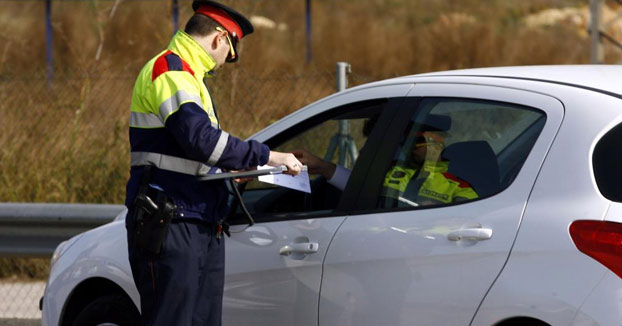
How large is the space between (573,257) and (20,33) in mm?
19119

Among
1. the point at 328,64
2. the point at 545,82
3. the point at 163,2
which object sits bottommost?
the point at 328,64

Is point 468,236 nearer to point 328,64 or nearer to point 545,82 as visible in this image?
point 545,82

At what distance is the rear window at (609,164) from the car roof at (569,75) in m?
0.17

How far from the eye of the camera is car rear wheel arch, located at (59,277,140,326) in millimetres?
4887

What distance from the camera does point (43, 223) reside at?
665 cm

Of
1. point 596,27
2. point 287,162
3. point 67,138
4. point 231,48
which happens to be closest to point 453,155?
point 287,162

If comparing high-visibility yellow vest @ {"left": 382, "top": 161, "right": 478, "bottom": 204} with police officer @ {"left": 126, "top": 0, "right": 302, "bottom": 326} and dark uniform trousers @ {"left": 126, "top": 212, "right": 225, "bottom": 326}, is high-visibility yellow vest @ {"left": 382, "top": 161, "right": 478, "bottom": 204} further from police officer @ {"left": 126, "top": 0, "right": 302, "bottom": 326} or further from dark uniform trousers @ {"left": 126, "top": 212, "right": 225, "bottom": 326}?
dark uniform trousers @ {"left": 126, "top": 212, "right": 225, "bottom": 326}

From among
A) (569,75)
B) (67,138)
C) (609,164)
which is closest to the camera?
(609,164)

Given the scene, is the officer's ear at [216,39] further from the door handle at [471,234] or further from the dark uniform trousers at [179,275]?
the door handle at [471,234]

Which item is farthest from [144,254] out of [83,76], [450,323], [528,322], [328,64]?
[328,64]

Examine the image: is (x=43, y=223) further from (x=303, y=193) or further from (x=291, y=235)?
(x=291, y=235)

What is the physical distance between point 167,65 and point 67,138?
5.22m

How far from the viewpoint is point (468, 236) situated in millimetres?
3639

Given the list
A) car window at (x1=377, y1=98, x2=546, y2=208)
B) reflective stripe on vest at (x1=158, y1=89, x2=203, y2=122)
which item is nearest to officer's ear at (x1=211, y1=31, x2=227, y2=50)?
reflective stripe on vest at (x1=158, y1=89, x2=203, y2=122)
